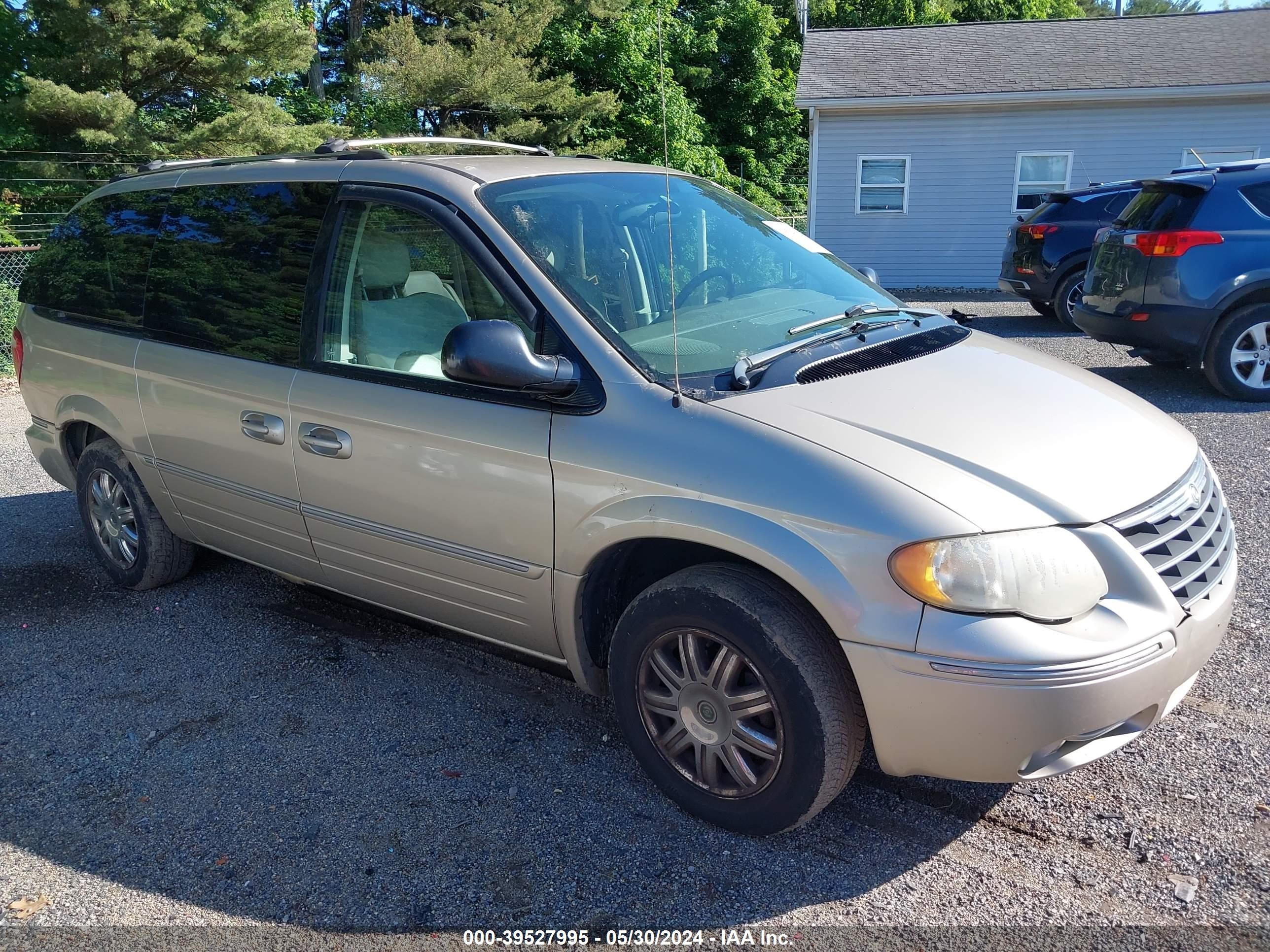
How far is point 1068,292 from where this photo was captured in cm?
1198

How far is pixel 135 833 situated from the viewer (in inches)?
119

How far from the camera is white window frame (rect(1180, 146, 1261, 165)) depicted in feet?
54.5

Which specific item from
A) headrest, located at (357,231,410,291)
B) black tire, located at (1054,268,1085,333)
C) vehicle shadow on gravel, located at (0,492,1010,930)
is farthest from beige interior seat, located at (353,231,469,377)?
black tire, located at (1054,268,1085,333)

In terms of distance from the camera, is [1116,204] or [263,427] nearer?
[263,427]

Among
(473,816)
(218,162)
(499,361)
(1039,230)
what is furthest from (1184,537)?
(1039,230)

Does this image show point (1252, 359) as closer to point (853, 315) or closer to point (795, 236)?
point (795, 236)

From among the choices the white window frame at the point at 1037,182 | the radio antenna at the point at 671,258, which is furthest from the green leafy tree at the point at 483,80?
the radio antenna at the point at 671,258

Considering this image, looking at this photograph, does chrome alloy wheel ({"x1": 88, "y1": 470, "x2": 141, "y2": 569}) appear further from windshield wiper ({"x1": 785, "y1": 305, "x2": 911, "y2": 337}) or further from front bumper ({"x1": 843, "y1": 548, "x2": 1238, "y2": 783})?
front bumper ({"x1": 843, "y1": 548, "x2": 1238, "y2": 783})

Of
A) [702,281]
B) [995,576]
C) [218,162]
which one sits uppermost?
[218,162]

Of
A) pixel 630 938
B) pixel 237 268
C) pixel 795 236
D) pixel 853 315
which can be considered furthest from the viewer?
pixel 795 236

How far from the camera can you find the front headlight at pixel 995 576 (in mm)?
2406

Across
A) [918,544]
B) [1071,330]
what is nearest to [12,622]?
[918,544]

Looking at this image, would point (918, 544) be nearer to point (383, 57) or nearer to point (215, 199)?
point (215, 199)

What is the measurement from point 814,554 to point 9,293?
36.9ft
